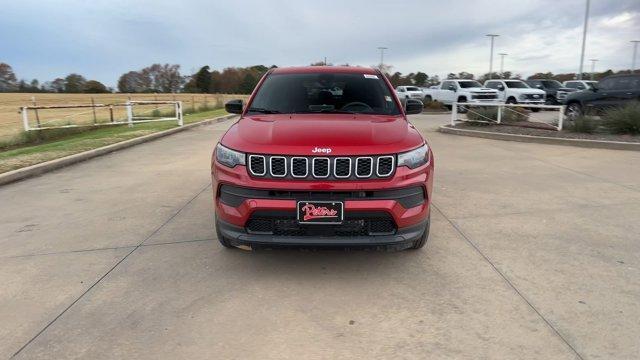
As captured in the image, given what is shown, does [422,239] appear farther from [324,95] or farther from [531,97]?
[531,97]

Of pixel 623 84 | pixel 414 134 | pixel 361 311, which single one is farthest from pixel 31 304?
→ pixel 623 84

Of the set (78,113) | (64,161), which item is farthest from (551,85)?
(64,161)

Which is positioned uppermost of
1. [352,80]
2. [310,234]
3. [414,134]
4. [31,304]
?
[352,80]

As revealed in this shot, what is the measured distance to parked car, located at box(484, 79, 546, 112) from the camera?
2445cm

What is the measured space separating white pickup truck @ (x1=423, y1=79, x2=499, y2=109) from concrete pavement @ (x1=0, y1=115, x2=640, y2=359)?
19.2m

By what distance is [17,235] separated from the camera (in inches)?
208

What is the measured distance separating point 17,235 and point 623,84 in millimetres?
17455

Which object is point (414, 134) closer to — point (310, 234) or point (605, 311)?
point (310, 234)

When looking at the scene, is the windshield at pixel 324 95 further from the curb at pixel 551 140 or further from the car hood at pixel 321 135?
the curb at pixel 551 140

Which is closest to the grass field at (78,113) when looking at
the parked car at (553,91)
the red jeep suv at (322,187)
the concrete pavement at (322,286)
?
the concrete pavement at (322,286)

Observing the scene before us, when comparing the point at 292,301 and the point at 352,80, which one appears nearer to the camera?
the point at 292,301

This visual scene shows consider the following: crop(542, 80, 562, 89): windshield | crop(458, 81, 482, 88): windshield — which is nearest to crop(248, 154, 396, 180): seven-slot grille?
crop(458, 81, 482, 88): windshield

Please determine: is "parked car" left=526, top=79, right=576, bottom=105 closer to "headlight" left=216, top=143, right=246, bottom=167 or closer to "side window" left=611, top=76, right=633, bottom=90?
"side window" left=611, top=76, right=633, bottom=90

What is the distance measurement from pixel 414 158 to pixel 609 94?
1545 centimetres
